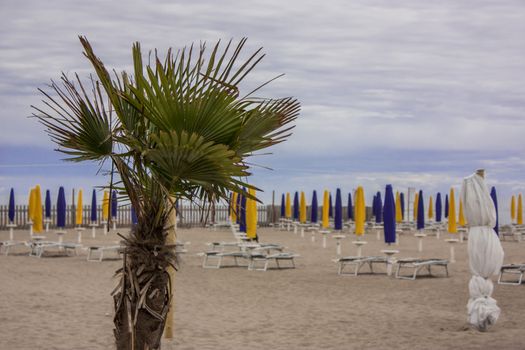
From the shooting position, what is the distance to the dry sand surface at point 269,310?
30.4ft

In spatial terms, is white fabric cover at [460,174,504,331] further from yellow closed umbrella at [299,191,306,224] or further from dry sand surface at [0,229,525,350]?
yellow closed umbrella at [299,191,306,224]

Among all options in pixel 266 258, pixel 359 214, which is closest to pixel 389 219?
pixel 359 214

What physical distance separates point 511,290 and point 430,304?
2377 millimetres

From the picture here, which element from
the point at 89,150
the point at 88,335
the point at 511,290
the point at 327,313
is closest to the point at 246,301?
the point at 327,313

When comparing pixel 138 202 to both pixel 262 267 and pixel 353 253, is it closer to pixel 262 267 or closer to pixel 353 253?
pixel 262 267

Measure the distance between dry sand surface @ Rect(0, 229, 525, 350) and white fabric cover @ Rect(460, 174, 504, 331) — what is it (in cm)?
34

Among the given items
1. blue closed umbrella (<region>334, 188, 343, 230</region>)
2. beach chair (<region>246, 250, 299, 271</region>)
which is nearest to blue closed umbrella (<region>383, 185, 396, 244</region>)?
beach chair (<region>246, 250, 299, 271</region>)

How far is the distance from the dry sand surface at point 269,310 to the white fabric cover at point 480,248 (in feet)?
1.13

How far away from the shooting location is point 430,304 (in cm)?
1238

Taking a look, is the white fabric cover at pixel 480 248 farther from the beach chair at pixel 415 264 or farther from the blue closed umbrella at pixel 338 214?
the blue closed umbrella at pixel 338 214

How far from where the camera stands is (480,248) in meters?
10.1

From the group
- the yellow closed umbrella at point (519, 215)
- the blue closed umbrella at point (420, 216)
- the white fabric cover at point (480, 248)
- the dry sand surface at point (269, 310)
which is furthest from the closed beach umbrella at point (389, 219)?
the yellow closed umbrella at point (519, 215)

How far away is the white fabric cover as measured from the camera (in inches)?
388

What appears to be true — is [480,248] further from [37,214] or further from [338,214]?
[37,214]
